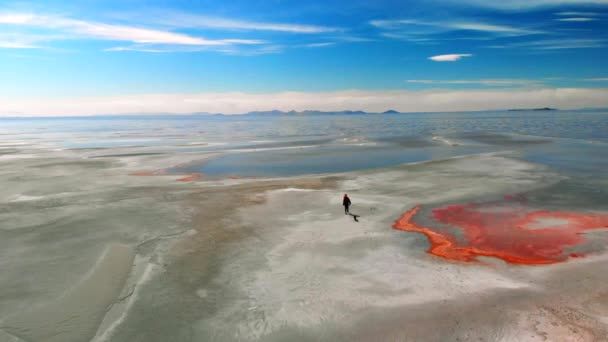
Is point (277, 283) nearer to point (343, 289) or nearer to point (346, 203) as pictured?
point (343, 289)

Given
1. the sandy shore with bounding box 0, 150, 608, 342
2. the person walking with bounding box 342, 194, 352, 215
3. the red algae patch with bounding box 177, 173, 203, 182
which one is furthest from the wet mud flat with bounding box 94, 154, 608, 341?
the red algae patch with bounding box 177, 173, 203, 182

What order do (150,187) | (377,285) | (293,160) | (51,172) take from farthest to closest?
1. (293,160)
2. (51,172)
3. (150,187)
4. (377,285)

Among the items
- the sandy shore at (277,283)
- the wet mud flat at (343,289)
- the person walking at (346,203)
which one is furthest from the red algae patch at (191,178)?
the person walking at (346,203)

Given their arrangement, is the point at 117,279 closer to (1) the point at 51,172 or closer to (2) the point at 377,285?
(2) the point at 377,285

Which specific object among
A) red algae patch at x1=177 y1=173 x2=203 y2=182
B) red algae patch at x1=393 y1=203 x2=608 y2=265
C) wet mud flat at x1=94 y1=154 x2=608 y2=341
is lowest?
wet mud flat at x1=94 y1=154 x2=608 y2=341

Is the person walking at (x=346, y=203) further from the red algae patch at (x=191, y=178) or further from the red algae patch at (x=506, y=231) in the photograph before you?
the red algae patch at (x=191, y=178)

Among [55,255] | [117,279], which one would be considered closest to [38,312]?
[117,279]

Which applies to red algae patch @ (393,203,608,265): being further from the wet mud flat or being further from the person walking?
the person walking

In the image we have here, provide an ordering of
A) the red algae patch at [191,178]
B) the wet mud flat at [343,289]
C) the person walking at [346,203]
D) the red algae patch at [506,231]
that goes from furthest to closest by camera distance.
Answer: the red algae patch at [191,178] → the person walking at [346,203] → the red algae patch at [506,231] → the wet mud flat at [343,289]
